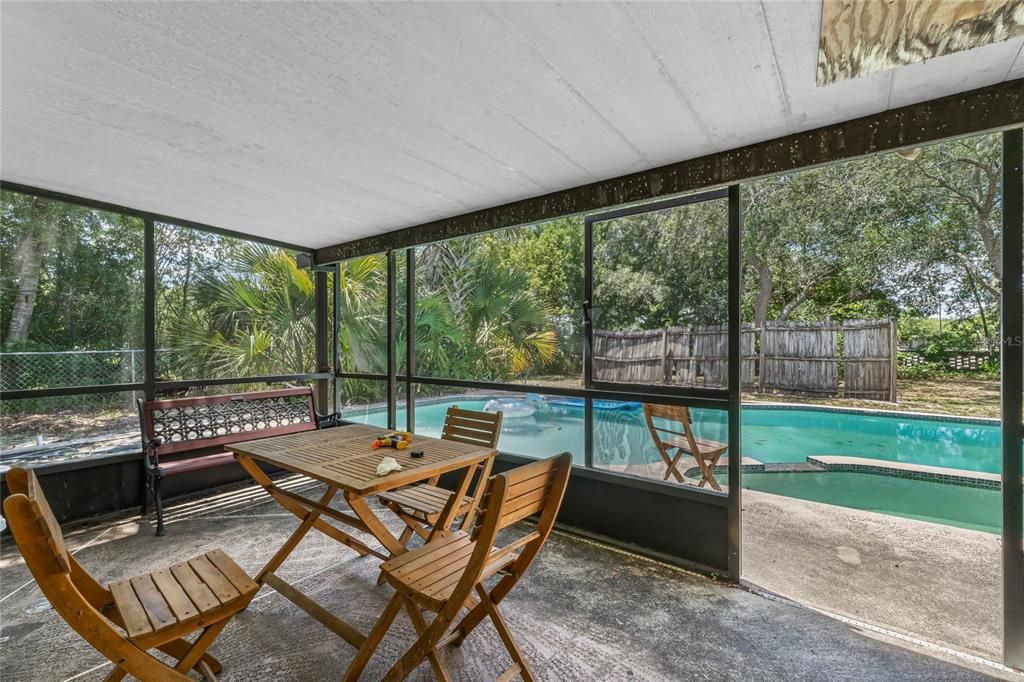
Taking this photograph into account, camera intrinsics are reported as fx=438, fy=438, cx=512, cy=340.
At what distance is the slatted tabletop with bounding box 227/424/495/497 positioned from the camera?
185 centimetres

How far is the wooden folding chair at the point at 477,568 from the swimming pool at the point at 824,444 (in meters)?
1.53

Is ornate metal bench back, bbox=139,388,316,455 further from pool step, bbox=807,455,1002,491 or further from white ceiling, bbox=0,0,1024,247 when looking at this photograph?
pool step, bbox=807,455,1002,491

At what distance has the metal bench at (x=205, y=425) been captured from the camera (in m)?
3.27

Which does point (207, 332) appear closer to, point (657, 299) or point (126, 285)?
point (126, 285)

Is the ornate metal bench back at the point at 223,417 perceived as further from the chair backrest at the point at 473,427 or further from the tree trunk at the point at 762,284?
the tree trunk at the point at 762,284

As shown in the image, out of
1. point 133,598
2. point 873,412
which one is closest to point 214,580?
point 133,598

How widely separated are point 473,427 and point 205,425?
2421mm

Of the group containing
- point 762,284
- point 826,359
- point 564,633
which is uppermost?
point 762,284

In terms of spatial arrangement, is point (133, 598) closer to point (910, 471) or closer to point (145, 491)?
point (145, 491)

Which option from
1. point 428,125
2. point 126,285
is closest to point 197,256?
point 126,285

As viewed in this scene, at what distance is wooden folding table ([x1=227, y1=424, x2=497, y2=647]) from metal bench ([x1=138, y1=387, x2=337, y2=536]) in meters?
1.25

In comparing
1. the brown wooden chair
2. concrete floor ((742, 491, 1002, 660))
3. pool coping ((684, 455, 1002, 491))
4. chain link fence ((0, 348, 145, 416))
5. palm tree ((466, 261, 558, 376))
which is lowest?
pool coping ((684, 455, 1002, 491))

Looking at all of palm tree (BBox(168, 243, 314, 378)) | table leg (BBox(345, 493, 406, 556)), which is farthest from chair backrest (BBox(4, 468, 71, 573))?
palm tree (BBox(168, 243, 314, 378))

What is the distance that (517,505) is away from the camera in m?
1.42
